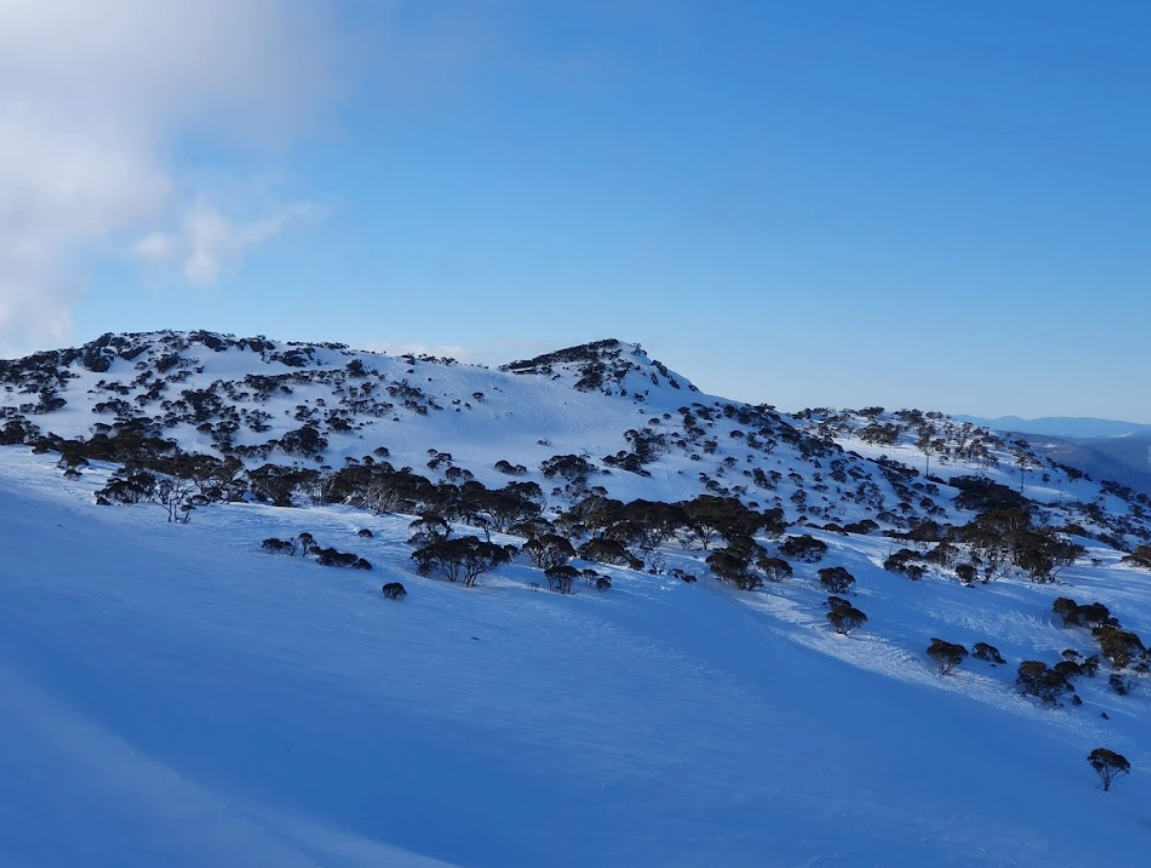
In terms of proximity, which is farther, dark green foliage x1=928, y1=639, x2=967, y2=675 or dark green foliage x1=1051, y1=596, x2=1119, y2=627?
dark green foliage x1=1051, y1=596, x2=1119, y2=627

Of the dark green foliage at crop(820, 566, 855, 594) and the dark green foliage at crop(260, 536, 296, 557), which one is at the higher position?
the dark green foliage at crop(260, 536, 296, 557)

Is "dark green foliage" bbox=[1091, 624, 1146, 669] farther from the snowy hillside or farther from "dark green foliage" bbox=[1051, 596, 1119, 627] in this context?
"dark green foliage" bbox=[1051, 596, 1119, 627]

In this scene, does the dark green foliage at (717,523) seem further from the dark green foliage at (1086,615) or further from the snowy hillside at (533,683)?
the dark green foliage at (1086,615)

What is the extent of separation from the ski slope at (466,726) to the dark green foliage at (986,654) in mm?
830

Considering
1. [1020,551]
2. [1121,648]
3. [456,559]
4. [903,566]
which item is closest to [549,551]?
[456,559]

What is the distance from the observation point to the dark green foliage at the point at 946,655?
30.0 meters

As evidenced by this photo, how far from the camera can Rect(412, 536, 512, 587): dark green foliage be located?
2866 centimetres

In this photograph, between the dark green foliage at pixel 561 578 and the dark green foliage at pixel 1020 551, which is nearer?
the dark green foliage at pixel 561 578

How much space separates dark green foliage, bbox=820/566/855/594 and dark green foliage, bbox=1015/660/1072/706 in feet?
30.4

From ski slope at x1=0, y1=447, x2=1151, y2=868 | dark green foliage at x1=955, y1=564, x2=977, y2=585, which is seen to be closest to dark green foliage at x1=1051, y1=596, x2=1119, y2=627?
dark green foliage at x1=955, y1=564, x2=977, y2=585

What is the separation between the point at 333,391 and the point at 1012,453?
418 ft

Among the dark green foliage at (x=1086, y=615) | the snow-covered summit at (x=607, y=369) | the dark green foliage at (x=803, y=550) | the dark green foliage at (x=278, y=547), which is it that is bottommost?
the dark green foliage at (x=1086, y=615)

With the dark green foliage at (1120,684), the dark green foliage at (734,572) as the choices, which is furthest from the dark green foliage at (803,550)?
the dark green foliage at (1120,684)

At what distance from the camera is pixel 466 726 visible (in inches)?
605
